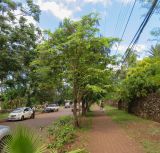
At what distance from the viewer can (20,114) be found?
37250 mm

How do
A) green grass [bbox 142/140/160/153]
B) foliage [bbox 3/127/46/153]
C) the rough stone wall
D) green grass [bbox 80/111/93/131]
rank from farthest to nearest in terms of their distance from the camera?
the rough stone wall, green grass [bbox 80/111/93/131], green grass [bbox 142/140/160/153], foliage [bbox 3/127/46/153]

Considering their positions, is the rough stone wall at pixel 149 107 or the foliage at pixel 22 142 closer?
the foliage at pixel 22 142

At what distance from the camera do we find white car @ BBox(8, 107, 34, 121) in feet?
119

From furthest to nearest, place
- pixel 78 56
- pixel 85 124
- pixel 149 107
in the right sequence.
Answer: pixel 149 107 → pixel 85 124 → pixel 78 56

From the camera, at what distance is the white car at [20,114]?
3619 cm

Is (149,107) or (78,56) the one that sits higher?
(78,56)

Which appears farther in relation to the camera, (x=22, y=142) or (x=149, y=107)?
(x=149, y=107)

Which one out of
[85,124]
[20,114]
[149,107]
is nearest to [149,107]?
[149,107]

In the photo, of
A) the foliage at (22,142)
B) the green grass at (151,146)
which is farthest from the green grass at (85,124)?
the foliage at (22,142)

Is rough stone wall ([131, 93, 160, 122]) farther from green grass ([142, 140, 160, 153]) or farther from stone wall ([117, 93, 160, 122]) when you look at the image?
green grass ([142, 140, 160, 153])

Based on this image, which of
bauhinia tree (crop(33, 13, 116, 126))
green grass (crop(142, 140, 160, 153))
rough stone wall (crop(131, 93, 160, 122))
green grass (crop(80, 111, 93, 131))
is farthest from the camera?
rough stone wall (crop(131, 93, 160, 122))

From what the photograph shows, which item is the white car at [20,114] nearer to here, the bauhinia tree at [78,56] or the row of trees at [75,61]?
the row of trees at [75,61]

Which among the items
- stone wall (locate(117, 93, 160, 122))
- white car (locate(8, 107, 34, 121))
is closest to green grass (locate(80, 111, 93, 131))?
stone wall (locate(117, 93, 160, 122))

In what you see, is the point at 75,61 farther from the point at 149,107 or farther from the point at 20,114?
the point at 20,114
